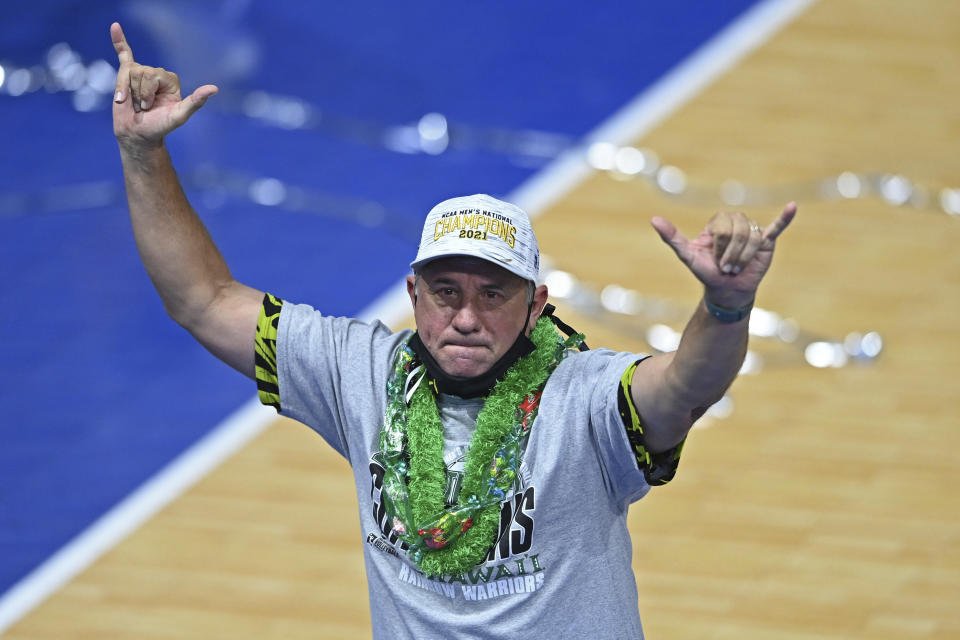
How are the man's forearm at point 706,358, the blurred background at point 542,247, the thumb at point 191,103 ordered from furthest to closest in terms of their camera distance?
the blurred background at point 542,247
the thumb at point 191,103
the man's forearm at point 706,358

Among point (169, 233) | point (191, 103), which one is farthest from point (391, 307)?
point (191, 103)

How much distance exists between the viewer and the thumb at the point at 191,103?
96.5 inches

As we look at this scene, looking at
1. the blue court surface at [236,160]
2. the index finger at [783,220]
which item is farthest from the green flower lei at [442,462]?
the blue court surface at [236,160]

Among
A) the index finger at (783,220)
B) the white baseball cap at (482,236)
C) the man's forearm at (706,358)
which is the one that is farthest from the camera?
the white baseball cap at (482,236)

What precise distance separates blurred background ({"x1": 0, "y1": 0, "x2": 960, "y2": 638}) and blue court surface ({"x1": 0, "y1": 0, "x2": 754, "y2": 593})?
0.02m

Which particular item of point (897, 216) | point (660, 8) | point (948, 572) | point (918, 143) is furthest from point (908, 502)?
point (660, 8)

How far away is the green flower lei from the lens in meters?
2.35

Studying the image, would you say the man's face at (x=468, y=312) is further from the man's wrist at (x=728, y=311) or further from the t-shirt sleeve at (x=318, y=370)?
the man's wrist at (x=728, y=311)

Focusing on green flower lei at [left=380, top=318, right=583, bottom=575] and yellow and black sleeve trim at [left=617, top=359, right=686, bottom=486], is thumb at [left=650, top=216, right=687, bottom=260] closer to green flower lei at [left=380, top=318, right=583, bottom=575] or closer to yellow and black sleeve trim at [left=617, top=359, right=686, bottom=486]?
yellow and black sleeve trim at [left=617, top=359, right=686, bottom=486]

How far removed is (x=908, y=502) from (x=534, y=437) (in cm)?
277

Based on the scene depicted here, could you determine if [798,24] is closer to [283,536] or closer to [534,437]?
[283,536]

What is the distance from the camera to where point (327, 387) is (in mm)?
2525

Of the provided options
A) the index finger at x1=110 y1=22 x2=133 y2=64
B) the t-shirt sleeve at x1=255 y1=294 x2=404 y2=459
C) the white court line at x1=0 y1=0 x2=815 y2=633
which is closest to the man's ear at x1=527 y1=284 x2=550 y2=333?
the t-shirt sleeve at x1=255 y1=294 x2=404 y2=459

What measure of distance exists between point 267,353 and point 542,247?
353 cm
